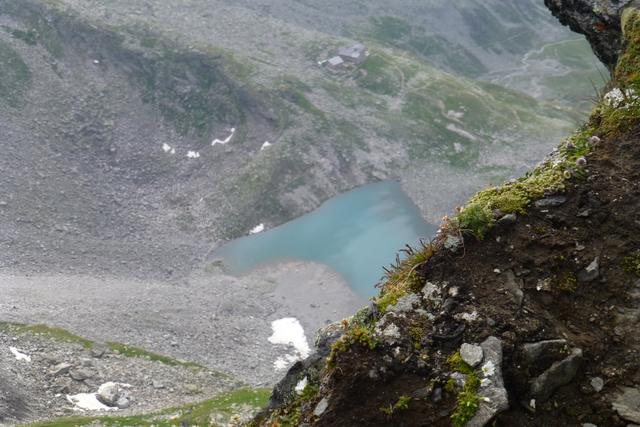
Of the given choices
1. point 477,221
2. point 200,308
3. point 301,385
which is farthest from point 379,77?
point 301,385

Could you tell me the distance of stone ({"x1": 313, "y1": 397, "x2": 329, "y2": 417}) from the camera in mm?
9305

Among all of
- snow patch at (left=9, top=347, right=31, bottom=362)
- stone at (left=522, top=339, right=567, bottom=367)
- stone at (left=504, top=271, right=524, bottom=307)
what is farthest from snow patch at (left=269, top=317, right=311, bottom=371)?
stone at (left=522, top=339, right=567, bottom=367)

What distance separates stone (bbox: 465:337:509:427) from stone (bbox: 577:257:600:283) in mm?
1905

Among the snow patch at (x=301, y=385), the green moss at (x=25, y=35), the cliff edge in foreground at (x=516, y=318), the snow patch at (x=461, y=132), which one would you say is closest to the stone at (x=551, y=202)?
the cliff edge in foreground at (x=516, y=318)

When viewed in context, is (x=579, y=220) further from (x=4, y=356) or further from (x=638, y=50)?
(x=4, y=356)

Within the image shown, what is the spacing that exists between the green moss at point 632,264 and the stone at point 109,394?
48408 mm

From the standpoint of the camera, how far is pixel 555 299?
948cm

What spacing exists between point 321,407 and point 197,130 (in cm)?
12514

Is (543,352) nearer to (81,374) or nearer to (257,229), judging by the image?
(81,374)

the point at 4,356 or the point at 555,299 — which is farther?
the point at 4,356

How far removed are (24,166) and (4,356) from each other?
67.1m

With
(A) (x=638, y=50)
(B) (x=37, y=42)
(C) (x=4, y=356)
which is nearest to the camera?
(A) (x=638, y=50)

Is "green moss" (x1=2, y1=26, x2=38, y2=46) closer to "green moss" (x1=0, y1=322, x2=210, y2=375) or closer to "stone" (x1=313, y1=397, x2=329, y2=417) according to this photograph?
"green moss" (x1=0, y1=322, x2=210, y2=375)

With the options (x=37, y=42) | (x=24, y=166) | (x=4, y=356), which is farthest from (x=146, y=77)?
(x=4, y=356)
